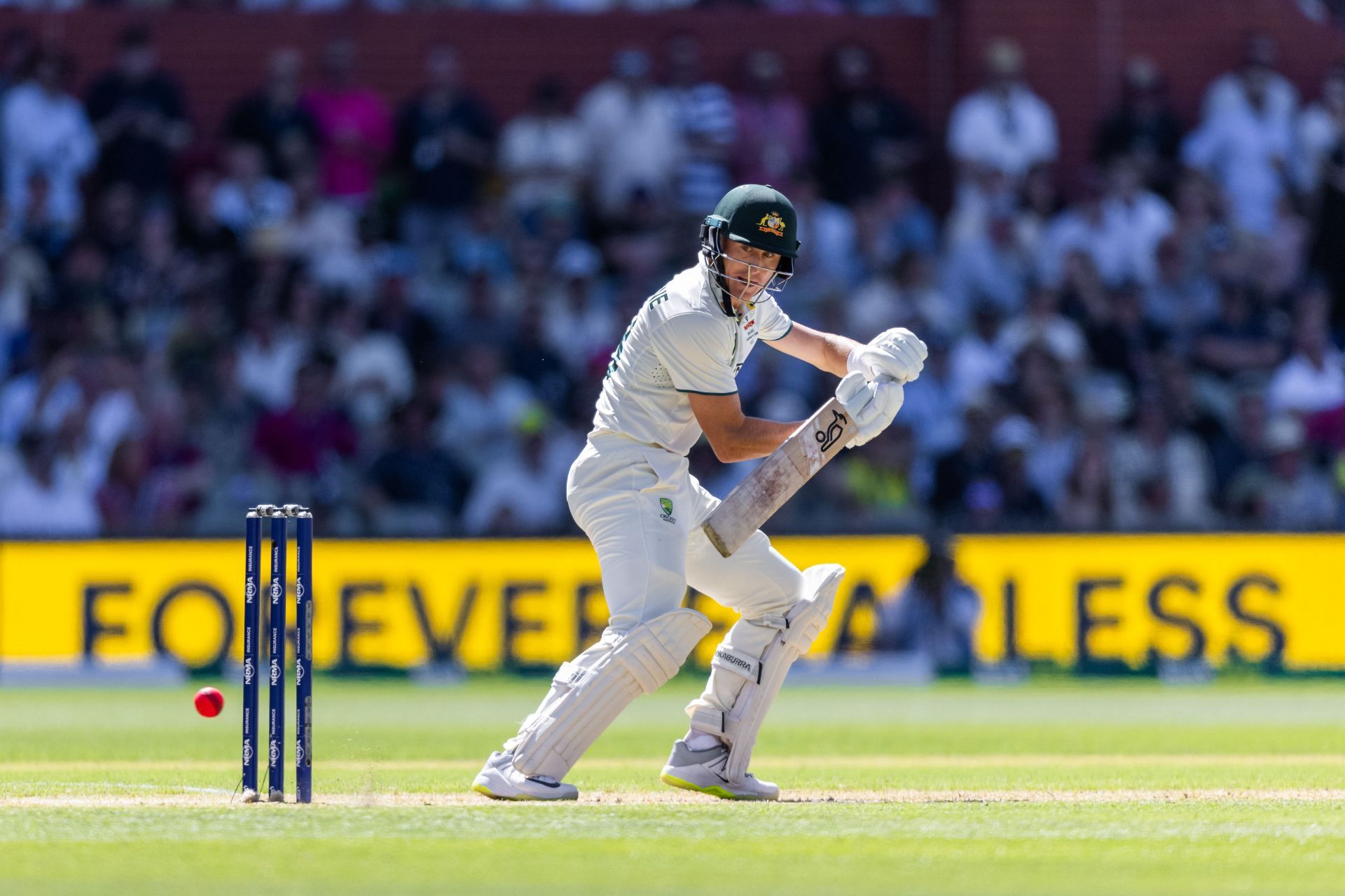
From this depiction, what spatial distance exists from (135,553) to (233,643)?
0.89m

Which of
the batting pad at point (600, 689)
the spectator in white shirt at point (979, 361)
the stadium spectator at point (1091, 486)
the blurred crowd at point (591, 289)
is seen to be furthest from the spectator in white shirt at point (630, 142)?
the batting pad at point (600, 689)

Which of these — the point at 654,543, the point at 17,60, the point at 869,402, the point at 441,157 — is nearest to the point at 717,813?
the point at 654,543

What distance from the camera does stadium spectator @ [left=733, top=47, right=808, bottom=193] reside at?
49.9 ft

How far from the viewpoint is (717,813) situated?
6.06 metres

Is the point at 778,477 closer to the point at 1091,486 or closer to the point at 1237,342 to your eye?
the point at 1091,486

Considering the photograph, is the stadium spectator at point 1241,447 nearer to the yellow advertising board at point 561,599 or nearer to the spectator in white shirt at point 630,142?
the yellow advertising board at point 561,599

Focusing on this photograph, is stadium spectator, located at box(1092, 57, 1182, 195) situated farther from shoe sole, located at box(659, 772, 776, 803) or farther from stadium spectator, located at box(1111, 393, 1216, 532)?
shoe sole, located at box(659, 772, 776, 803)

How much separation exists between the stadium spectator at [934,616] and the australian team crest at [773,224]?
699cm

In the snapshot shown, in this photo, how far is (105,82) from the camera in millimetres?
15180

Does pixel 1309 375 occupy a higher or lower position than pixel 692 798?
higher

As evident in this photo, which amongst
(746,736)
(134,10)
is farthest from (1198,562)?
(134,10)

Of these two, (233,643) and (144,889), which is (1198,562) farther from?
(144,889)

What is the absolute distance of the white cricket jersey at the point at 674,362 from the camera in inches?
252

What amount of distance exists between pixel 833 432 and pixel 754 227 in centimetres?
71
